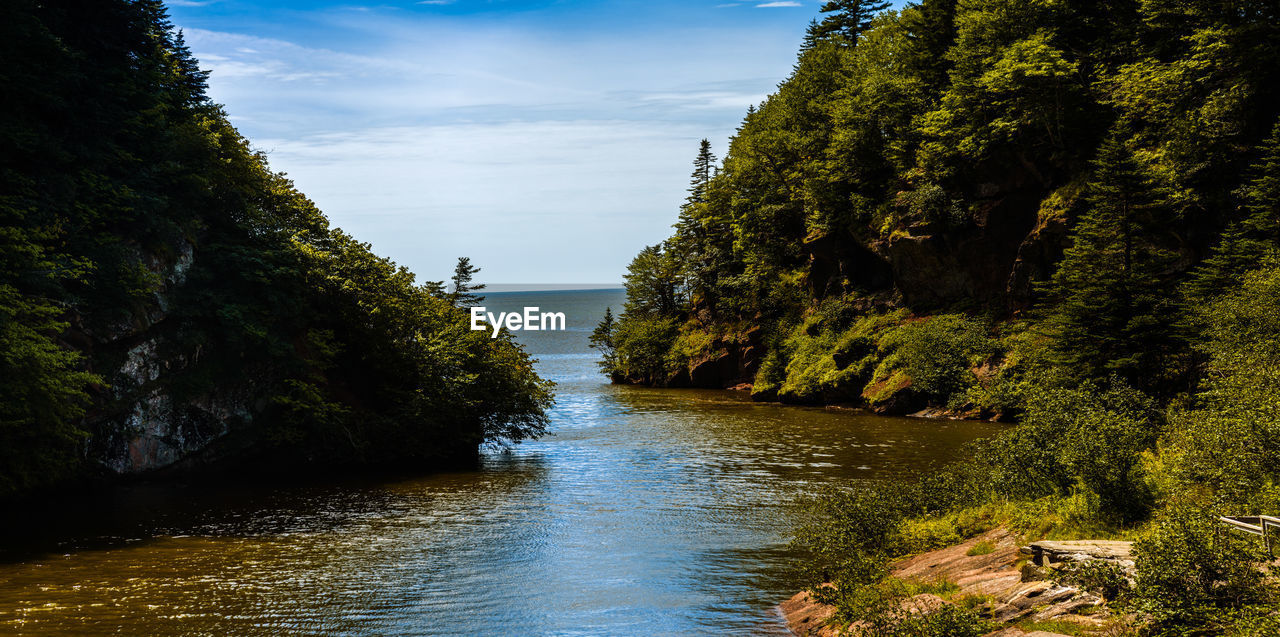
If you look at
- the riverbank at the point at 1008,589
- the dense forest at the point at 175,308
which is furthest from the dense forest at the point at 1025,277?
the dense forest at the point at 175,308

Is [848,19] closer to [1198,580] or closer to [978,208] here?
[978,208]

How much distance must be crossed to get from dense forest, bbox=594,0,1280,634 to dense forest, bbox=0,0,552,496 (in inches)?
715

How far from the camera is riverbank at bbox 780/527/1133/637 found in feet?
32.2

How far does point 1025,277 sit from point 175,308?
133 ft

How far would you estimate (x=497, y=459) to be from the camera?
3312cm

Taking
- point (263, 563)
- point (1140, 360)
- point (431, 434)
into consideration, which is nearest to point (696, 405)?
point (431, 434)

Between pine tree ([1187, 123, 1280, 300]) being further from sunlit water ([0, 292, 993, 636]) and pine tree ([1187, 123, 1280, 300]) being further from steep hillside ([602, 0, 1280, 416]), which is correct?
sunlit water ([0, 292, 993, 636])

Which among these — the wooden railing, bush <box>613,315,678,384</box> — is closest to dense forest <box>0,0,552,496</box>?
the wooden railing

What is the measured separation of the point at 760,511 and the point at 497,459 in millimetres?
14239

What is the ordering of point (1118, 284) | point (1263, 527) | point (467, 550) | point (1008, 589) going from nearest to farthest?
point (1263, 527), point (1008, 589), point (467, 550), point (1118, 284)

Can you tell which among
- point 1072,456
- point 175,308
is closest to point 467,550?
point 1072,456

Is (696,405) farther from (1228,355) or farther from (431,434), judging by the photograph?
(1228,355)

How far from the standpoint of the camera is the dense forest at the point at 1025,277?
13.4 metres

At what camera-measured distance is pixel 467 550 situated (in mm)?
18922
